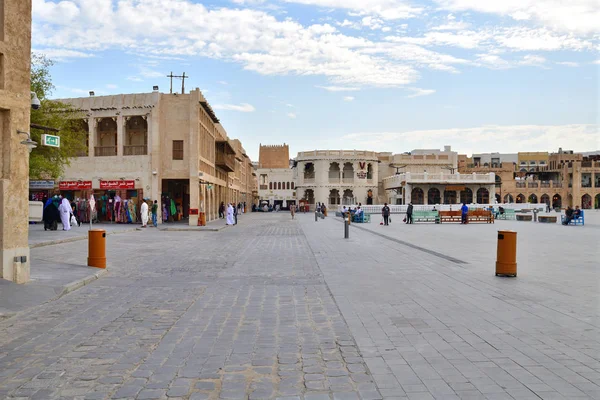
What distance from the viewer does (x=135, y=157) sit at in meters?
33.8

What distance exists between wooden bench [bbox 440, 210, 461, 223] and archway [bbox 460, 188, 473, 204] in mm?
37765

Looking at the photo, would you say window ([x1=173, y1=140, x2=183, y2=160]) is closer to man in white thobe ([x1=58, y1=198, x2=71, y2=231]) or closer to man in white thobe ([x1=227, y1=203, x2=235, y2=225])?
man in white thobe ([x1=227, y1=203, x2=235, y2=225])

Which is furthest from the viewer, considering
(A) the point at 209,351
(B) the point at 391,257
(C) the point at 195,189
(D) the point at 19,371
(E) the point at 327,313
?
(C) the point at 195,189

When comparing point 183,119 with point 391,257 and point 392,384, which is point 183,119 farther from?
point 392,384

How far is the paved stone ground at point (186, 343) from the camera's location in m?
4.37

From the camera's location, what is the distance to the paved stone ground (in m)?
4.37

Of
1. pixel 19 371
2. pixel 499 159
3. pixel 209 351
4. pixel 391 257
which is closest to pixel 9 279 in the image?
pixel 19 371

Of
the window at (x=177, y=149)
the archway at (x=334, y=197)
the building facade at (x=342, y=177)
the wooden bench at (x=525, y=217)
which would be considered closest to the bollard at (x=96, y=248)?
the window at (x=177, y=149)

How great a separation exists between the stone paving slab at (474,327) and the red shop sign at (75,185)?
2635cm

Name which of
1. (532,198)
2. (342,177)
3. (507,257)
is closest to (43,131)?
(507,257)

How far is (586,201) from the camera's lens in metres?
95.4

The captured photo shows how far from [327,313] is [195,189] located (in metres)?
27.4

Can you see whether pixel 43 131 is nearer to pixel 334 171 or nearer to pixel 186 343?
pixel 186 343

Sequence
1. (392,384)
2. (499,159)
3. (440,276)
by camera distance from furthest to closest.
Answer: (499,159)
(440,276)
(392,384)
